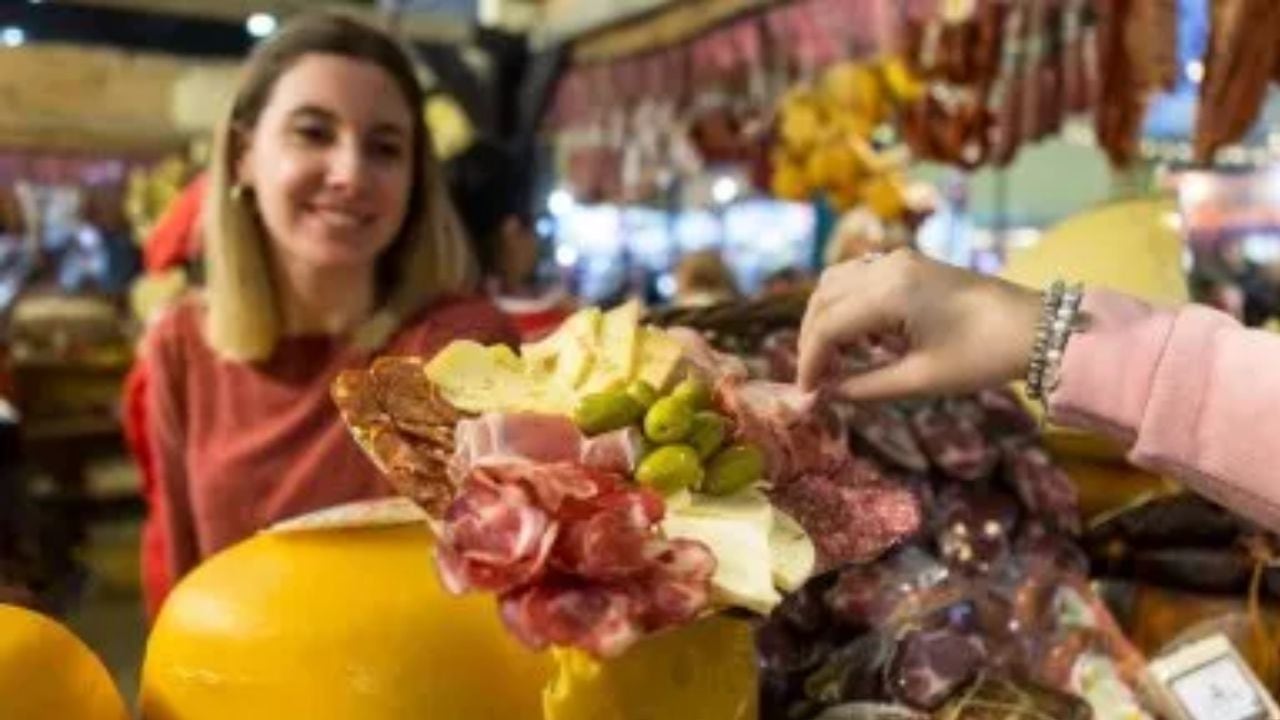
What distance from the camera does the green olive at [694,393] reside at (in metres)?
0.63

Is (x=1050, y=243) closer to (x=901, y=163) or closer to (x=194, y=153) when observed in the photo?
(x=901, y=163)

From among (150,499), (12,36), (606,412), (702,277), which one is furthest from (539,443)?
(702,277)

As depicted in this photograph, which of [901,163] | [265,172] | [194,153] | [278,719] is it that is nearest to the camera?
[278,719]

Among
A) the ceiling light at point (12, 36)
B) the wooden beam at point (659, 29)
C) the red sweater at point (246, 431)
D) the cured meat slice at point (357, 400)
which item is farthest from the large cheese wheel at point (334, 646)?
the wooden beam at point (659, 29)

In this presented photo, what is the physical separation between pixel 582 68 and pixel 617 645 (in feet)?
16.1

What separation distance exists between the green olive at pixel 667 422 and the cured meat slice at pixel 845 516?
3.0 inches

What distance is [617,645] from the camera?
0.53m

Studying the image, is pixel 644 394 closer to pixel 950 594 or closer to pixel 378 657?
pixel 378 657

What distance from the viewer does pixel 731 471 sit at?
2.03 ft

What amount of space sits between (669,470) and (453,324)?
25.8 inches

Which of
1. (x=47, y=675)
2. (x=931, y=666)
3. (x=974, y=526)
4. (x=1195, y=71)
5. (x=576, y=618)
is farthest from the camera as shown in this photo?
(x=1195, y=71)

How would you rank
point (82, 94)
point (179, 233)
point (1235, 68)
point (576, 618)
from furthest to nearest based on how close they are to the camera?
point (82, 94), point (179, 233), point (1235, 68), point (576, 618)

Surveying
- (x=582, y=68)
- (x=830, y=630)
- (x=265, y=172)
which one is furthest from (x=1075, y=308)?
(x=582, y=68)

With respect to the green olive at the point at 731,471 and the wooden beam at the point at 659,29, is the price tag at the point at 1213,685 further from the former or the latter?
the wooden beam at the point at 659,29
